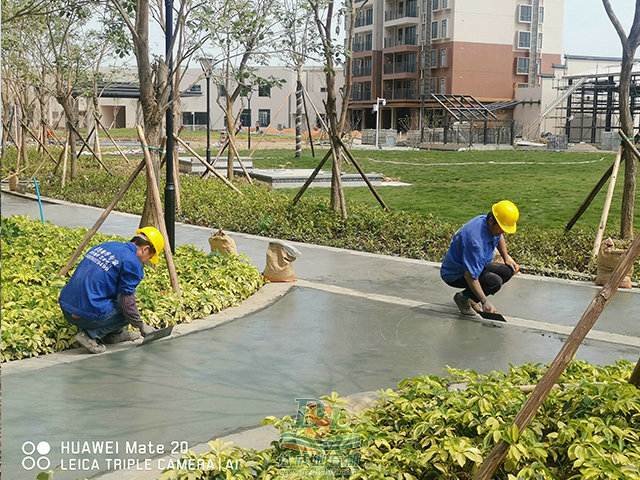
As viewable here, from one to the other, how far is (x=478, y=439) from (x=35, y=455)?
8.07ft

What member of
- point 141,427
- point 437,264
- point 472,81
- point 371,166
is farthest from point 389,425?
point 472,81

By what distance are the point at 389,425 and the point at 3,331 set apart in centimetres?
352

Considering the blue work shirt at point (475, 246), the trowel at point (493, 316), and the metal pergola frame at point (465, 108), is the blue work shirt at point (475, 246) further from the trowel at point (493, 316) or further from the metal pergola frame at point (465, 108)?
the metal pergola frame at point (465, 108)

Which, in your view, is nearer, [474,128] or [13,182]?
[13,182]

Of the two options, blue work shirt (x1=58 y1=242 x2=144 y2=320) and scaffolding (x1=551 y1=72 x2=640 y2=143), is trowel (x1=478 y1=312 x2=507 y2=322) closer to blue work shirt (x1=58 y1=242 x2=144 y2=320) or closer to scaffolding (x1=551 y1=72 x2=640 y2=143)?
blue work shirt (x1=58 y1=242 x2=144 y2=320)

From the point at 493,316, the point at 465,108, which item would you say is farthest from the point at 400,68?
the point at 493,316

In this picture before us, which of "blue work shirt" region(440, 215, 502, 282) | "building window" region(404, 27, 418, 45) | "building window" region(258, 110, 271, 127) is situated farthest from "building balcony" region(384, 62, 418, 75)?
"blue work shirt" region(440, 215, 502, 282)

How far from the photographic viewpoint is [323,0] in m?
13.4

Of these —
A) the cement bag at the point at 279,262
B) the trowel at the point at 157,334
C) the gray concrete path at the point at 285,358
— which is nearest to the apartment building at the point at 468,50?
the cement bag at the point at 279,262

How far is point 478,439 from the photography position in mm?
3873

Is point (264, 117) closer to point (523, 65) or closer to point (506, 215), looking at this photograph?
point (523, 65)

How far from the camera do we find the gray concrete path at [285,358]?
491 centimetres

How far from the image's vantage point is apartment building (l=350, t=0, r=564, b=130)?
2322 inches

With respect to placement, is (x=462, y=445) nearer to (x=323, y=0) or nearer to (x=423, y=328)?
(x=423, y=328)
